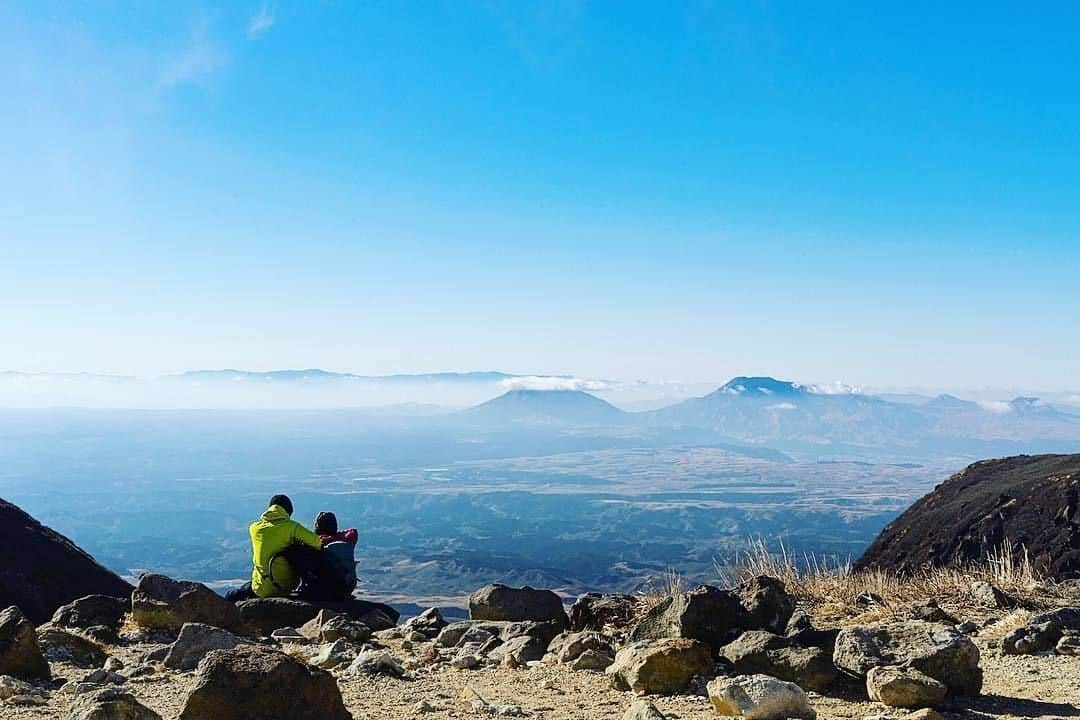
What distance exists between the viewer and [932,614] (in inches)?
372

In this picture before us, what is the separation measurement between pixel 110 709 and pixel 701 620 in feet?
15.0

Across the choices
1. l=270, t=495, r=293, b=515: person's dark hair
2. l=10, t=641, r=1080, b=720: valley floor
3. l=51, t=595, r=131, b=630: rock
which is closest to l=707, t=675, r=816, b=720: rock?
l=10, t=641, r=1080, b=720: valley floor

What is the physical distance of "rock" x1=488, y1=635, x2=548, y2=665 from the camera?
7.66 m

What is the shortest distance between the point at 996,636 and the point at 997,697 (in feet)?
9.04

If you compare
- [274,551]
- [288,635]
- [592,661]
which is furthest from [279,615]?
[592,661]

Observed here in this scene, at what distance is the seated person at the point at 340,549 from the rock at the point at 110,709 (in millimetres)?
6847

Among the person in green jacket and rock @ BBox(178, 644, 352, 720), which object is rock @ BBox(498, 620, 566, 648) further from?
the person in green jacket

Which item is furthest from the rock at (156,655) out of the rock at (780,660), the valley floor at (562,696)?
the rock at (780,660)

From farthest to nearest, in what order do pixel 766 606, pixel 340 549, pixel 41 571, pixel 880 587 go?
pixel 340 549, pixel 41 571, pixel 880 587, pixel 766 606

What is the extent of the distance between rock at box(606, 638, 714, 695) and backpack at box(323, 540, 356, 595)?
6.50 metres

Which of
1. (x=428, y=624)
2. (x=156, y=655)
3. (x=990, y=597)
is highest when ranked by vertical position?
(x=990, y=597)

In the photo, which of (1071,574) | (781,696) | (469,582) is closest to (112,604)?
(781,696)

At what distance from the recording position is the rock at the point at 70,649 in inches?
304

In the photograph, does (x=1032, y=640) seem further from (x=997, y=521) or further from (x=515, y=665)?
(x=997, y=521)
